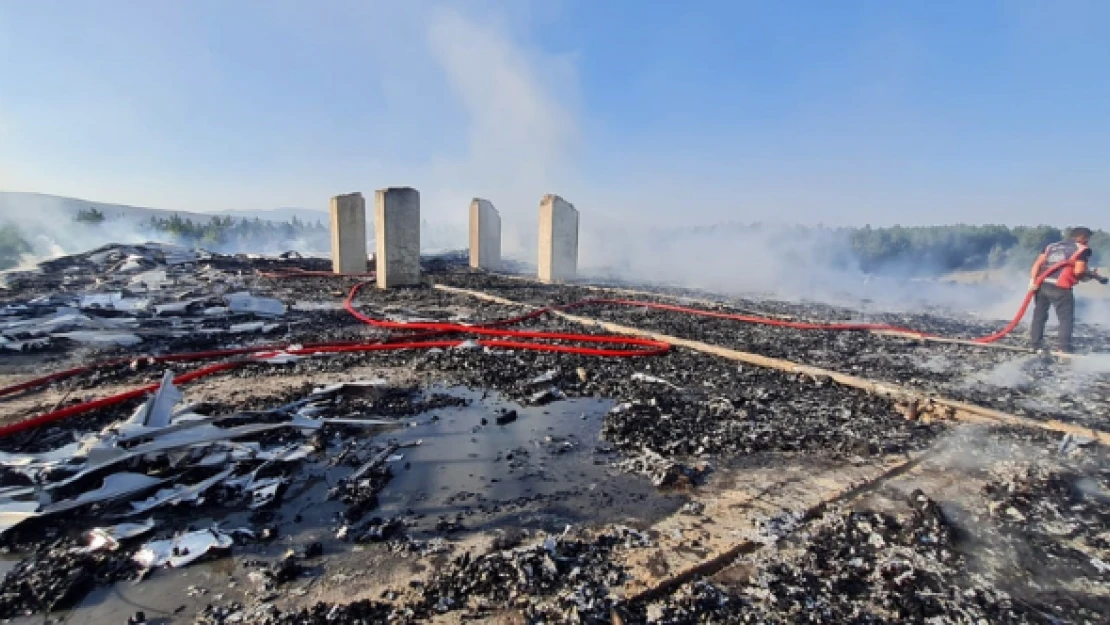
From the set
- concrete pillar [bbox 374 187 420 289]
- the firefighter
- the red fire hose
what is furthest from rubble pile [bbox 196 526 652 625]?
concrete pillar [bbox 374 187 420 289]

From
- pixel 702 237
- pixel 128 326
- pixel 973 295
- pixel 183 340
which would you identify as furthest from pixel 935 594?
pixel 702 237

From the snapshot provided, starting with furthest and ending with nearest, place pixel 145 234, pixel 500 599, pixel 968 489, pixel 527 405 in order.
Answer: pixel 145 234 < pixel 527 405 < pixel 968 489 < pixel 500 599

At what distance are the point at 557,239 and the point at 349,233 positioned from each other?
6.53 m

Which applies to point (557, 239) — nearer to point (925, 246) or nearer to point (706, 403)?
point (706, 403)

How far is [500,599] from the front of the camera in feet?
7.27

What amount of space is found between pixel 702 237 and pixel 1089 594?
94.4 ft

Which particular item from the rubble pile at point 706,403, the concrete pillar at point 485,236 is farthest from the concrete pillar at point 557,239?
the rubble pile at point 706,403

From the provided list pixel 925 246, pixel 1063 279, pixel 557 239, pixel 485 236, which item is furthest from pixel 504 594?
pixel 925 246

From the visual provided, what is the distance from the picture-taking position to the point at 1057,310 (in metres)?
7.60

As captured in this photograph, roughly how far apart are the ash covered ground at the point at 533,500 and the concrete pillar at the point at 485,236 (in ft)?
48.3

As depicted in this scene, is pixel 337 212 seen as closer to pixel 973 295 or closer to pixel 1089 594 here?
pixel 1089 594

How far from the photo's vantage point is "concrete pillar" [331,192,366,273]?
15609mm

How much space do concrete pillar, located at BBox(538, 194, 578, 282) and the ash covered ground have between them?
9.87 meters

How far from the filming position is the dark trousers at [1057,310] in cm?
742
